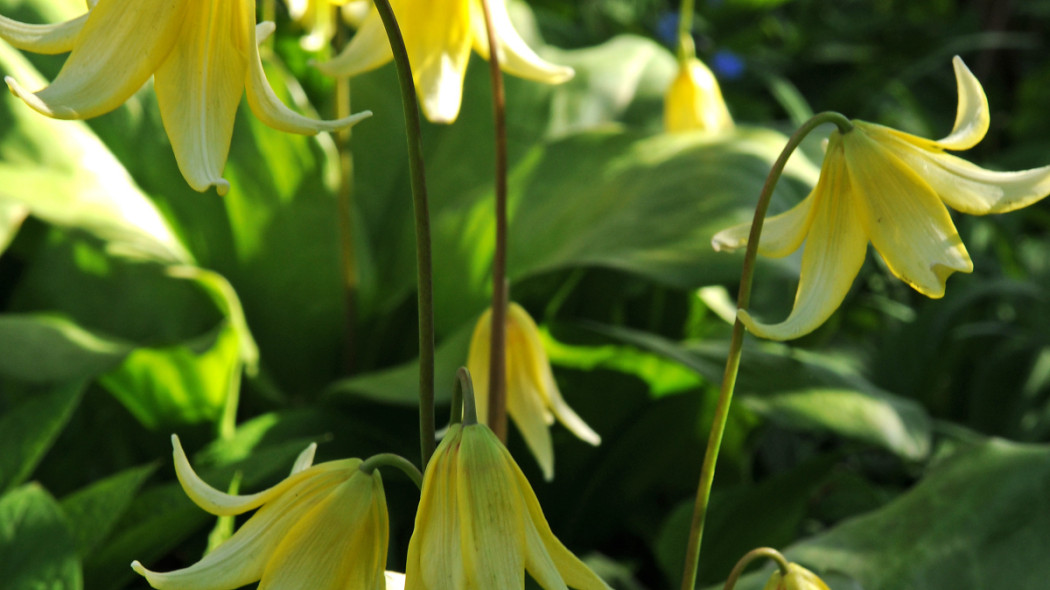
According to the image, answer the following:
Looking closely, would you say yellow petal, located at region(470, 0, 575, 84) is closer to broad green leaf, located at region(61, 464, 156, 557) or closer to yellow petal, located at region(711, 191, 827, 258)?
yellow petal, located at region(711, 191, 827, 258)

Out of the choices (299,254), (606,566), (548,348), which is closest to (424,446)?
(548,348)

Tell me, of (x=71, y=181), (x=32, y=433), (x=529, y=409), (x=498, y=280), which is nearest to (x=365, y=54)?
(x=498, y=280)

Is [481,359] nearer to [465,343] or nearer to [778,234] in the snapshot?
[465,343]

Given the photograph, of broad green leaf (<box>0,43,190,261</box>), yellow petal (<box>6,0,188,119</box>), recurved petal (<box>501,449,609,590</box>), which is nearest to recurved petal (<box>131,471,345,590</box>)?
recurved petal (<box>501,449,609,590</box>)

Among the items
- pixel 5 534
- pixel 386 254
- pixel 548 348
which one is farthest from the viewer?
pixel 386 254

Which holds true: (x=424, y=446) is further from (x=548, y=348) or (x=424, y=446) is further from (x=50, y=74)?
(x=50, y=74)

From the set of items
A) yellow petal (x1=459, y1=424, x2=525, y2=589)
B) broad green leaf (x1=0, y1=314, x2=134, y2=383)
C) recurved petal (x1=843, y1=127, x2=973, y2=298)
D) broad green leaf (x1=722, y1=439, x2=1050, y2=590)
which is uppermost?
recurved petal (x1=843, y1=127, x2=973, y2=298)

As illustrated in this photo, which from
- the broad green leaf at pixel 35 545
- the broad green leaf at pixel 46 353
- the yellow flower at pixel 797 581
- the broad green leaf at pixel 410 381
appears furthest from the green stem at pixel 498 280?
the broad green leaf at pixel 46 353
